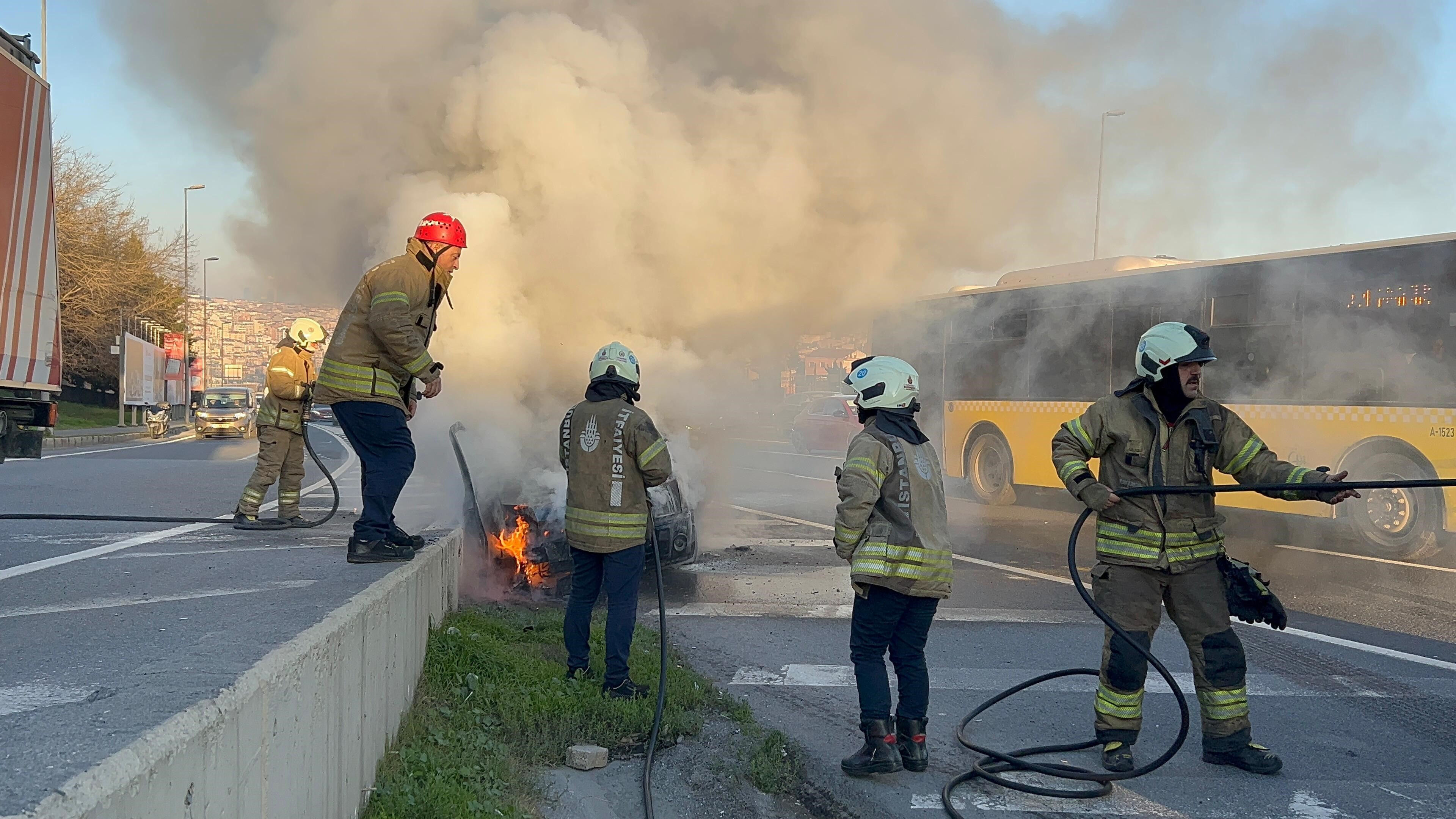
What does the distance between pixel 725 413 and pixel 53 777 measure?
32.9 feet

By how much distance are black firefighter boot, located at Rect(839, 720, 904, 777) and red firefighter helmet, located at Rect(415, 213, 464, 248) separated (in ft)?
9.78

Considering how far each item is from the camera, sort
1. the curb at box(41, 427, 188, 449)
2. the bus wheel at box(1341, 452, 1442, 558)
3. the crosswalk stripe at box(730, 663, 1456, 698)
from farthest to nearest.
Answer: the curb at box(41, 427, 188, 449), the bus wheel at box(1341, 452, 1442, 558), the crosswalk stripe at box(730, 663, 1456, 698)

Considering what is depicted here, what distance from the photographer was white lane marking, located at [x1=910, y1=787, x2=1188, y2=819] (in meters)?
3.73

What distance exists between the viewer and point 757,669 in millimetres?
5668

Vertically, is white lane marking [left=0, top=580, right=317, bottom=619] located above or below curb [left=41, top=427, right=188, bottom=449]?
above

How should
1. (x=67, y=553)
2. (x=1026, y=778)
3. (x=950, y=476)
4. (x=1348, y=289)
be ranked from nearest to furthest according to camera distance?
(x=1026, y=778) → (x=67, y=553) → (x=1348, y=289) → (x=950, y=476)

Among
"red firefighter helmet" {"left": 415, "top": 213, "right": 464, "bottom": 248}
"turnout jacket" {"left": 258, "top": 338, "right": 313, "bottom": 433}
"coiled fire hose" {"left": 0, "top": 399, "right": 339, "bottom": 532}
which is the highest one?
"red firefighter helmet" {"left": 415, "top": 213, "right": 464, "bottom": 248}

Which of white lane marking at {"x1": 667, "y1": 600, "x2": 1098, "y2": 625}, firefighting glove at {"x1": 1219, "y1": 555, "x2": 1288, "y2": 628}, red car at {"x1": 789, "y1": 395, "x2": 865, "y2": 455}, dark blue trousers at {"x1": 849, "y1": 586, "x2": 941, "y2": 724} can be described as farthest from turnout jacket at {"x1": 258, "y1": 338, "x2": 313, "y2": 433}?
red car at {"x1": 789, "y1": 395, "x2": 865, "y2": 455}

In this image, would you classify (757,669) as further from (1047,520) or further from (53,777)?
(1047,520)

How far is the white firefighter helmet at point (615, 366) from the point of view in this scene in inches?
201

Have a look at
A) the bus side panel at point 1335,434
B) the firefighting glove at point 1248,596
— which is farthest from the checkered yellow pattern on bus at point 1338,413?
the firefighting glove at point 1248,596

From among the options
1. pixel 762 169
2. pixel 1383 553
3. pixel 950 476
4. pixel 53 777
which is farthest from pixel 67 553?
pixel 950 476

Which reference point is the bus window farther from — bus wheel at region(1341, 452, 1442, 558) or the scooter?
the scooter

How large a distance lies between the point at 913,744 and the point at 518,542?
3.87 meters
